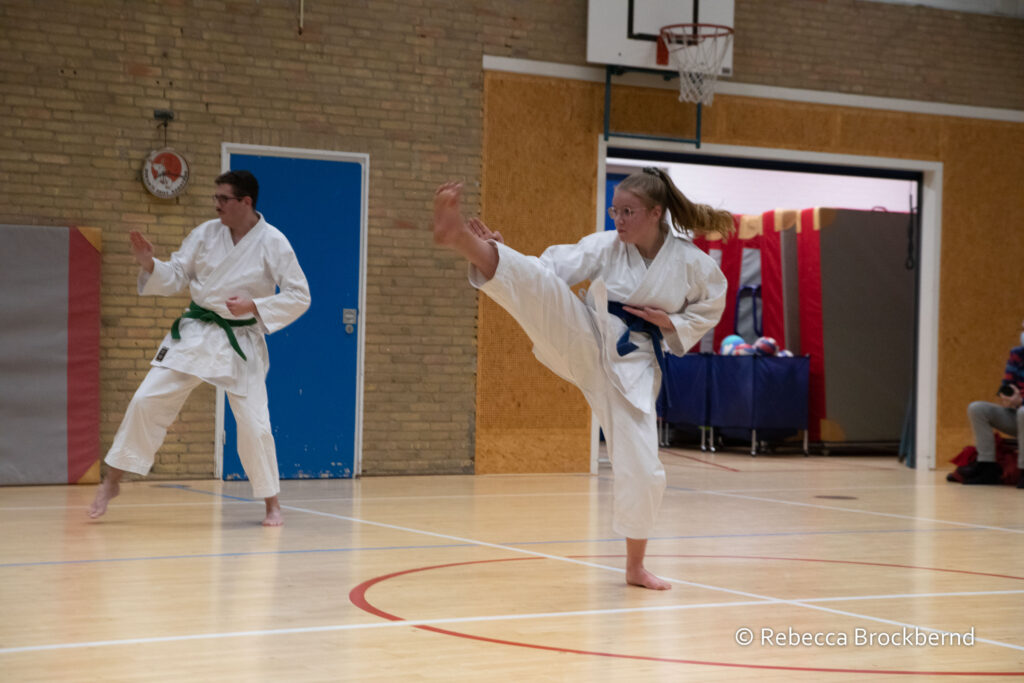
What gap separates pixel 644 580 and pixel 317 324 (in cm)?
446

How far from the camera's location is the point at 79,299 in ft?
24.5

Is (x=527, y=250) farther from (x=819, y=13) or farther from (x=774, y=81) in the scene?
(x=819, y=13)

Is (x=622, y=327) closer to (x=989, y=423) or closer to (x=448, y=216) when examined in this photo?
(x=448, y=216)

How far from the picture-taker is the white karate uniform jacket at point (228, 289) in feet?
18.5

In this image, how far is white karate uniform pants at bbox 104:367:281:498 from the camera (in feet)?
18.3

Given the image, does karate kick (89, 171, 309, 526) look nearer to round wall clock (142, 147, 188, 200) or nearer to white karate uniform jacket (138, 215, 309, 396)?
white karate uniform jacket (138, 215, 309, 396)

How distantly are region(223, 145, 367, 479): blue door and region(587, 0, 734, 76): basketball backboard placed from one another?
2050 millimetres

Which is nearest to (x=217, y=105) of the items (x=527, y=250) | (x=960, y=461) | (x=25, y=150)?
(x=25, y=150)

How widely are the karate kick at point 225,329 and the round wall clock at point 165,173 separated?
201 cm

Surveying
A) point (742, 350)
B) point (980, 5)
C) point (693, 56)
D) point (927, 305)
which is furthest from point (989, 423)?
point (980, 5)

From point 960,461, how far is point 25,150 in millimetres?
7183

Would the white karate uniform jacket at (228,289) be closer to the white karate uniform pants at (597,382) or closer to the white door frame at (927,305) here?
the white karate uniform pants at (597,382)

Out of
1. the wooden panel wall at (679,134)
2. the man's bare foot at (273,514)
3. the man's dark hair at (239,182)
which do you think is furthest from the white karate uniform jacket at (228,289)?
the wooden panel wall at (679,134)

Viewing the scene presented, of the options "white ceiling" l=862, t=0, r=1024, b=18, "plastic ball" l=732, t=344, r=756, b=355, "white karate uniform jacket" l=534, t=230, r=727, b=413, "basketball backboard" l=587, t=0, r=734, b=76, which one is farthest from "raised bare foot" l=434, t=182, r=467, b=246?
"plastic ball" l=732, t=344, r=756, b=355
